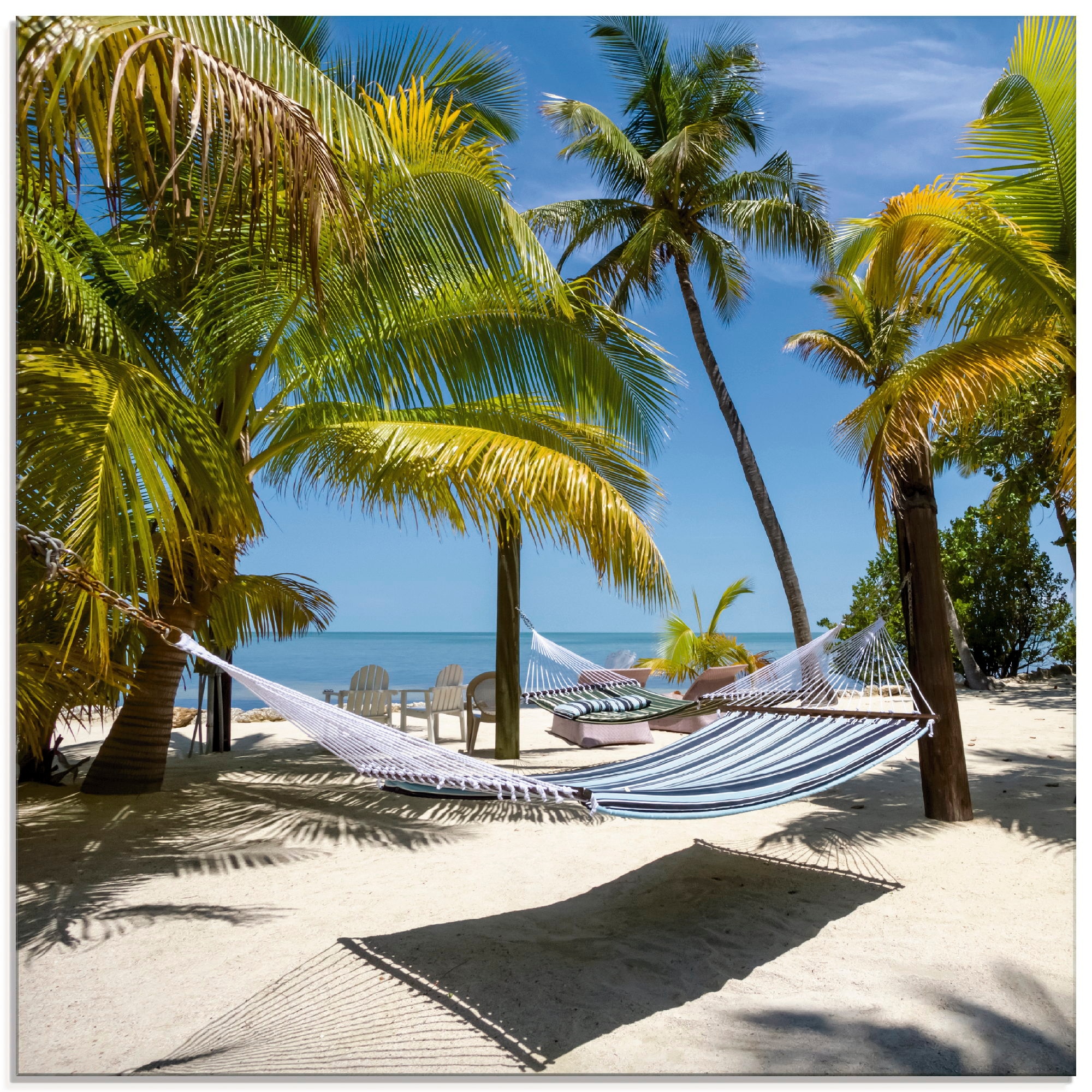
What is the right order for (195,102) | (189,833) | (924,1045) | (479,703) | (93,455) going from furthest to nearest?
(479,703), (189,833), (93,455), (924,1045), (195,102)

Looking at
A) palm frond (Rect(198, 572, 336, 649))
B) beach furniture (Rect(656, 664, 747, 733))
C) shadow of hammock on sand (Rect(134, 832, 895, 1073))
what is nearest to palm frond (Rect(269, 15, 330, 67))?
palm frond (Rect(198, 572, 336, 649))

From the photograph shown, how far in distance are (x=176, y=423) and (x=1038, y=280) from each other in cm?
297

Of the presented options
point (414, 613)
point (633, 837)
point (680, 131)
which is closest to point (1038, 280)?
point (633, 837)

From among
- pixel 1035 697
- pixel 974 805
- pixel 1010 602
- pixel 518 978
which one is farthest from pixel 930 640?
pixel 1010 602

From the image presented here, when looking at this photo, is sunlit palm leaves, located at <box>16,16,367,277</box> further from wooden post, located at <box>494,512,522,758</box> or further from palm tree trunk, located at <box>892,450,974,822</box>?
wooden post, located at <box>494,512,522,758</box>

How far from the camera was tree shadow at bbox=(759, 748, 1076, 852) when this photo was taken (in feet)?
11.3

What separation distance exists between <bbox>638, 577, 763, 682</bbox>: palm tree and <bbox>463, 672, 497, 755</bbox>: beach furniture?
153 inches

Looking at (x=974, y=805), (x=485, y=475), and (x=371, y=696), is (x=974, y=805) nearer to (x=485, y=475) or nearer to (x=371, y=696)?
(x=485, y=475)

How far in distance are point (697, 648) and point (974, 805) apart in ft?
19.6

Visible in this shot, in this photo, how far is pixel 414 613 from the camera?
38344 mm

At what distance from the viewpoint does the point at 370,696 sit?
230 inches

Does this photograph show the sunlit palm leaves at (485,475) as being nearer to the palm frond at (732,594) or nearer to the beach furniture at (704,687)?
the beach furniture at (704,687)

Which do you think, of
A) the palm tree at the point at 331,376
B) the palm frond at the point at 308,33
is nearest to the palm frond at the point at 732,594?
the palm tree at the point at 331,376

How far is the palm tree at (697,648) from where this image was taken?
974 cm
